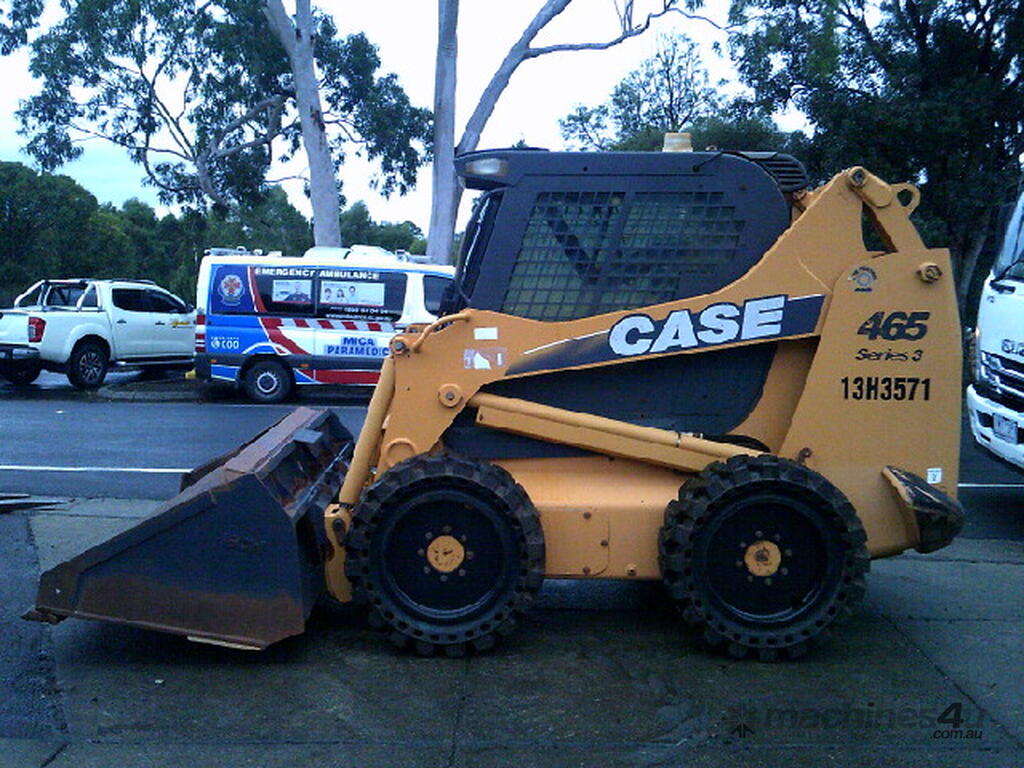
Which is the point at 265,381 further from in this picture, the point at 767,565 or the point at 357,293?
the point at 767,565

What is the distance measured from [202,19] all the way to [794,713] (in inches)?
1068

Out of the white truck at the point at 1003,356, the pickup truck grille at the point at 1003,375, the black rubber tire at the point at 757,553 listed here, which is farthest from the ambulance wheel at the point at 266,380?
the black rubber tire at the point at 757,553

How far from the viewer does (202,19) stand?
28.0 metres

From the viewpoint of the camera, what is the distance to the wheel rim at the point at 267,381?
52.2 ft

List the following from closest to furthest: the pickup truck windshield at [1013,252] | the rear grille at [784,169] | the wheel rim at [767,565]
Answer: the wheel rim at [767,565]
the rear grille at [784,169]
the pickup truck windshield at [1013,252]

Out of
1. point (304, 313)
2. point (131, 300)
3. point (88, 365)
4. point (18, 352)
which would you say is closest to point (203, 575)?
point (304, 313)

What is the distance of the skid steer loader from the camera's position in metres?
4.80

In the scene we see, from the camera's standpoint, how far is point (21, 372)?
1847 cm

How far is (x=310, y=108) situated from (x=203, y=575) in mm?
17808

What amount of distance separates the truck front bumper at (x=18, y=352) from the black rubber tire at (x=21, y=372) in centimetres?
17

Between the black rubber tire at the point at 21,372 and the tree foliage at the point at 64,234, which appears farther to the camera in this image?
the tree foliage at the point at 64,234

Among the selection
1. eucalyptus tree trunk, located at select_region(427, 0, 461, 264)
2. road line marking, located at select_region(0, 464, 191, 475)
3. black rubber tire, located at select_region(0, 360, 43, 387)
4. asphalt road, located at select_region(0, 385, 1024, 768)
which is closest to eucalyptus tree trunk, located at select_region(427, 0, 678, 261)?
eucalyptus tree trunk, located at select_region(427, 0, 461, 264)

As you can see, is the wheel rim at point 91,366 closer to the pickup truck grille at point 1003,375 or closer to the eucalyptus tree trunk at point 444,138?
the eucalyptus tree trunk at point 444,138

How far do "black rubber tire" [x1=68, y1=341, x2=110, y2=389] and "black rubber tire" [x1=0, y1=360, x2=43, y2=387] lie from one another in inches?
22.9
